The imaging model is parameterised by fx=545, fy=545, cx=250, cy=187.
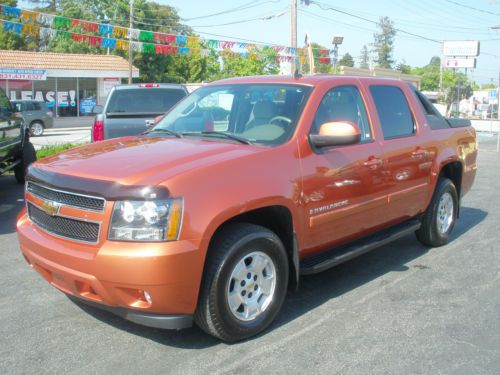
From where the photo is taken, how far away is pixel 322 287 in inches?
191

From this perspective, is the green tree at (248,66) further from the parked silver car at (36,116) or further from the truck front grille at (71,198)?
the truck front grille at (71,198)

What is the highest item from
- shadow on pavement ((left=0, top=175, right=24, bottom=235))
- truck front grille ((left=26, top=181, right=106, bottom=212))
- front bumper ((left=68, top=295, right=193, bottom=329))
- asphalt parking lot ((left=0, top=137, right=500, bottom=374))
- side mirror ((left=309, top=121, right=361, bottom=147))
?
side mirror ((left=309, top=121, right=361, bottom=147))

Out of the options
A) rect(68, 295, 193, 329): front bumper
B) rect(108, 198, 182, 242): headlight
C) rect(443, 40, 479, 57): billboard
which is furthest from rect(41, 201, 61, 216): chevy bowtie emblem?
rect(443, 40, 479, 57): billboard

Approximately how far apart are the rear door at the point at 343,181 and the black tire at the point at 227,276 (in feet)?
1.70

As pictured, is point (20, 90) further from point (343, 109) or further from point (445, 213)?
point (343, 109)

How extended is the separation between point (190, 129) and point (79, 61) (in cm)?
3312

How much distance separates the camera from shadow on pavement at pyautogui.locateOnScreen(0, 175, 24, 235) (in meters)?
7.00

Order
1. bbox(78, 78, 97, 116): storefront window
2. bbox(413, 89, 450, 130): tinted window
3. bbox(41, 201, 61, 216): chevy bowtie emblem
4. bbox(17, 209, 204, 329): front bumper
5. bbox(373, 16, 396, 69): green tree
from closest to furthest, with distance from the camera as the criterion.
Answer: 1. bbox(17, 209, 204, 329): front bumper
2. bbox(41, 201, 61, 216): chevy bowtie emblem
3. bbox(413, 89, 450, 130): tinted window
4. bbox(78, 78, 97, 116): storefront window
5. bbox(373, 16, 396, 69): green tree

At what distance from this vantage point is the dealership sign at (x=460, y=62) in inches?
1679

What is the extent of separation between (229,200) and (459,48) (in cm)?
4859

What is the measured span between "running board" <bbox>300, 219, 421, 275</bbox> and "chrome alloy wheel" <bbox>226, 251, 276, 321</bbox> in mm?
394

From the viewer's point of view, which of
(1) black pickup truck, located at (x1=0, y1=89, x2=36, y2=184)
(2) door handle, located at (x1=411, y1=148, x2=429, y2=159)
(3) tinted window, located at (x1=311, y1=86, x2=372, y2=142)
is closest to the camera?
(3) tinted window, located at (x1=311, y1=86, x2=372, y2=142)

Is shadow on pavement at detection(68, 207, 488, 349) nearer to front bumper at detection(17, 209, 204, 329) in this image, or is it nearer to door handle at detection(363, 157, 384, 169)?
front bumper at detection(17, 209, 204, 329)

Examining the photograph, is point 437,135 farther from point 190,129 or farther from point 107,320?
point 107,320
